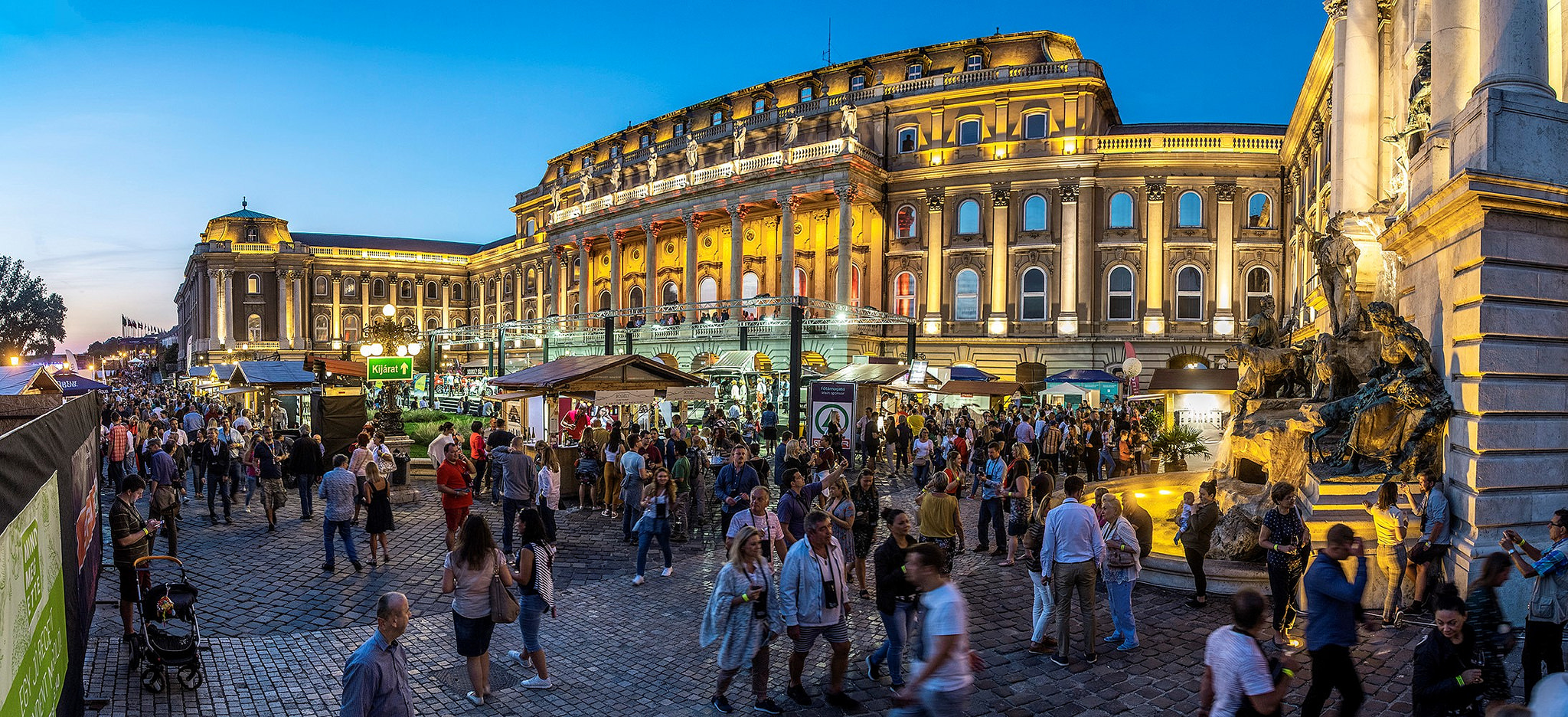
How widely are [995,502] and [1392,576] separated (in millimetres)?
4754

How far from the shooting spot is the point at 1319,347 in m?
11.2

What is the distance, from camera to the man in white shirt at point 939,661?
4.39 m

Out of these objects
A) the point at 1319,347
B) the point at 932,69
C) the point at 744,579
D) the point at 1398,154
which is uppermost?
the point at 932,69

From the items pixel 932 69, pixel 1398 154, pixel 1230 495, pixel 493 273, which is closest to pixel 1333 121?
pixel 1398 154

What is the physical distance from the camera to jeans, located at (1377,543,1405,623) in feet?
25.2

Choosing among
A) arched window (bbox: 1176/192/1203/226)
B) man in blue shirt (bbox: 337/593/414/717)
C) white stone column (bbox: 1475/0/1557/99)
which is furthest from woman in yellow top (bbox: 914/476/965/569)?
arched window (bbox: 1176/192/1203/226)

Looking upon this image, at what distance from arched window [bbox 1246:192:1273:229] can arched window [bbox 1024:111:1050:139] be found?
367 inches

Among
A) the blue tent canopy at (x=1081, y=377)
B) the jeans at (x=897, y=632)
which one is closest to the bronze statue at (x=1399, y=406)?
the jeans at (x=897, y=632)

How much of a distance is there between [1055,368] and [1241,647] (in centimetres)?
3460

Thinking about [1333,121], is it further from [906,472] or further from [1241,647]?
[1241,647]

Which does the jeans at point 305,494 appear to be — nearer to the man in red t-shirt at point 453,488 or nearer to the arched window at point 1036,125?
the man in red t-shirt at point 453,488

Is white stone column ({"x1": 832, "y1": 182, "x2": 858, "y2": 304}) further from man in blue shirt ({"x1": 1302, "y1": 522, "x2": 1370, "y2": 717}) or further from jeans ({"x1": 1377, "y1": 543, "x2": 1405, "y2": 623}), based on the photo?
man in blue shirt ({"x1": 1302, "y1": 522, "x2": 1370, "y2": 717})

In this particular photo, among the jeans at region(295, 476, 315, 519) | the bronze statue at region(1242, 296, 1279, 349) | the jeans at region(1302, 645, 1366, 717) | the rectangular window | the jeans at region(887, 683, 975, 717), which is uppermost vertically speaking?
the rectangular window

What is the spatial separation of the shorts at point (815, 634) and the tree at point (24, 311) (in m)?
64.3
